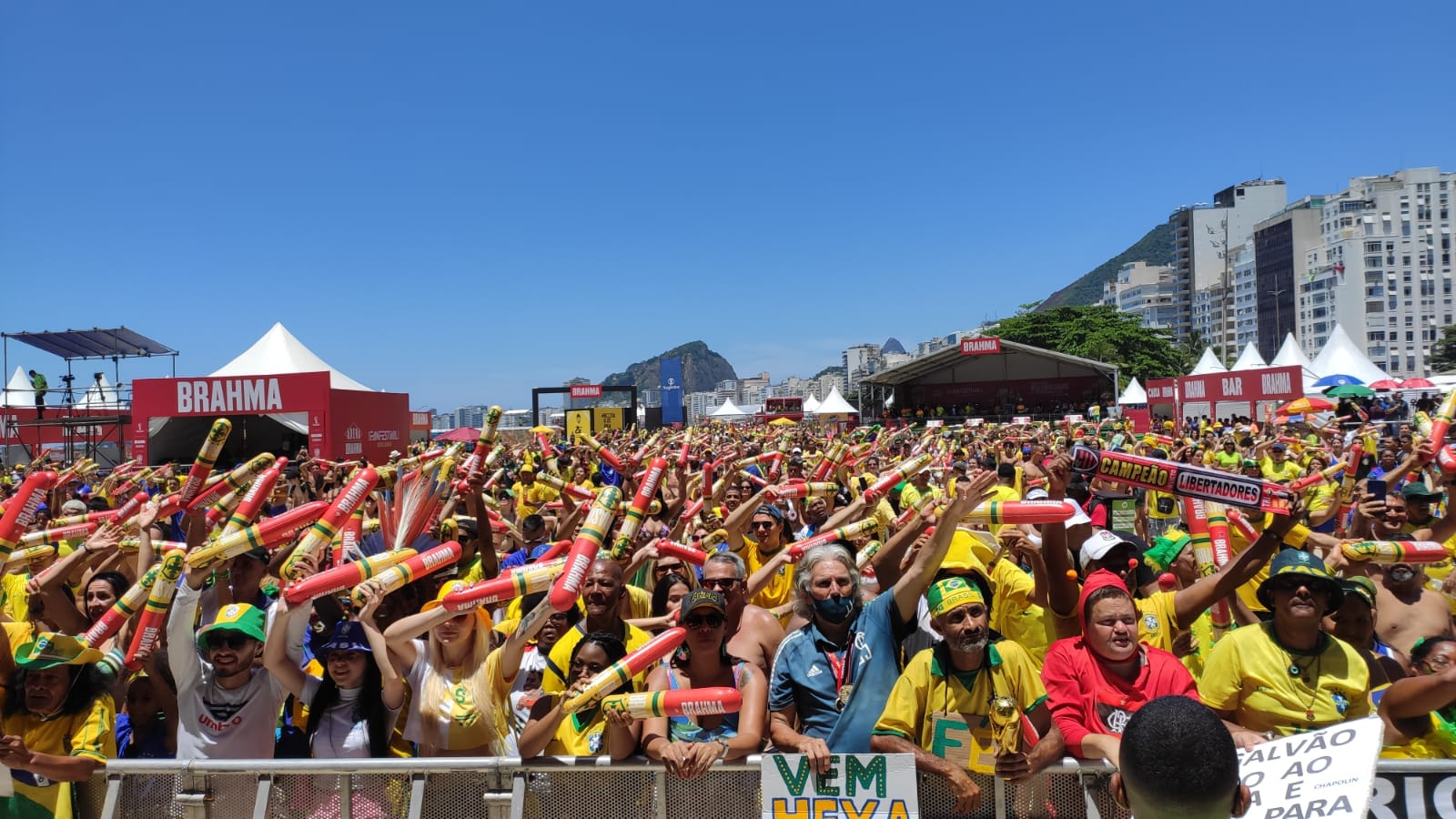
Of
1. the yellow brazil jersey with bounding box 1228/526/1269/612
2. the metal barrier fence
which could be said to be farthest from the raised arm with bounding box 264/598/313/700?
the yellow brazil jersey with bounding box 1228/526/1269/612

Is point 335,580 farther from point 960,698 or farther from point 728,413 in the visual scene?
point 728,413

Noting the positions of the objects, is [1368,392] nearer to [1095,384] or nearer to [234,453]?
[1095,384]

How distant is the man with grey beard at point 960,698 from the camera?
3.28 metres

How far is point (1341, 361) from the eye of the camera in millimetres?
37000

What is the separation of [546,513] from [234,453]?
23755 mm

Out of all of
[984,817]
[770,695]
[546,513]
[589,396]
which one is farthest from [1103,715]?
[589,396]

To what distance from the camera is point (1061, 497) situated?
479 cm

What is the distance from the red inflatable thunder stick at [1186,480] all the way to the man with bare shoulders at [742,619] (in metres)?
1.70

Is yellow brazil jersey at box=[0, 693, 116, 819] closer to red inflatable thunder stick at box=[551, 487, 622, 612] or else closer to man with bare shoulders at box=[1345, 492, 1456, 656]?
red inflatable thunder stick at box=[551, 487, 622, 612]

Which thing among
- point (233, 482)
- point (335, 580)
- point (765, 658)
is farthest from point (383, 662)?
point (233, 482)

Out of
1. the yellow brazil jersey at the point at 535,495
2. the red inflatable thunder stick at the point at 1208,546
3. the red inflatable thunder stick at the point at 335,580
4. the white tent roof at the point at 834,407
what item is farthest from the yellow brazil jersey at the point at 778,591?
the white tent roof at the point at 834,407

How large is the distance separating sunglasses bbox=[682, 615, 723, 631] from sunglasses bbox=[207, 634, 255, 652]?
6.23ft

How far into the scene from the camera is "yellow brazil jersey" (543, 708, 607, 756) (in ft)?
12.5

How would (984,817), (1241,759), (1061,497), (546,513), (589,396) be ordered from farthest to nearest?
1. (589,396)
2. (546,513)
3. (1061,497)
4. (984,817)
5. (1241,759)
